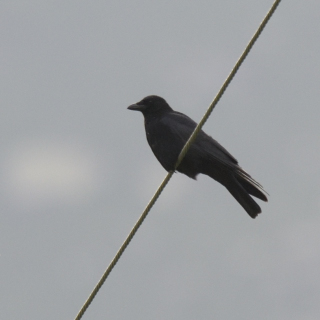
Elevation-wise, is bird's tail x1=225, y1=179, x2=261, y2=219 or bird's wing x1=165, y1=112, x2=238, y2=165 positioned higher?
Answer: bird's wing x1=165, y1=112, x2=238, y2=165

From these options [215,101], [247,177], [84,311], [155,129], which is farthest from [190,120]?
[84,311]

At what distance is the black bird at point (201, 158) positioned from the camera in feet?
38.5

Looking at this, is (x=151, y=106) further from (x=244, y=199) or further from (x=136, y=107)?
(x=244, y=199)

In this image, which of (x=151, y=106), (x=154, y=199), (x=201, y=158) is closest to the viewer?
(x=154, y=199)

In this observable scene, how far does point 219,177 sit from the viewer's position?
12.1 metres

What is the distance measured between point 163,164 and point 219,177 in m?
0.81

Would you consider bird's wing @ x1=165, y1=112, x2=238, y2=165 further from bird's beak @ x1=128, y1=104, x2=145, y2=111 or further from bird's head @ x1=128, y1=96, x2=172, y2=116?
bird's beak @ x1=128, y1=104, x2=145, y2=111

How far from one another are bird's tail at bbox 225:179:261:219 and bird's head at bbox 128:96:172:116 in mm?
1622

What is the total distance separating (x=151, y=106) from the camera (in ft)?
42.4

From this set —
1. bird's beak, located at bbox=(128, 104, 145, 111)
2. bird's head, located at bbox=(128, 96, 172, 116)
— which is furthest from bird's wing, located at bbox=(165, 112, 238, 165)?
bird's beak, located at bbox=(128, 104, 145, 111)

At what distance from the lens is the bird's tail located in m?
12.0

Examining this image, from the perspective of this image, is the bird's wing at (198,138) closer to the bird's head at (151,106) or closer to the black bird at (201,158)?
the black bird at (201,158)

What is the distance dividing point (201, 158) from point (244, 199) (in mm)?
822

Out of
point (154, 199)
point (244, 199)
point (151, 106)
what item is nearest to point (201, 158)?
point (244, 199)
